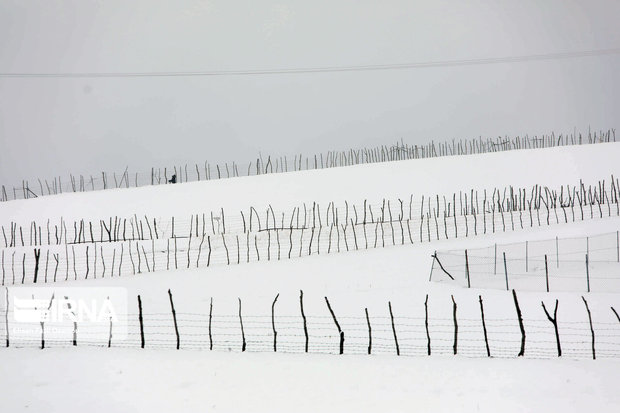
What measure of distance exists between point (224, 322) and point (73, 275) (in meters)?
9.70

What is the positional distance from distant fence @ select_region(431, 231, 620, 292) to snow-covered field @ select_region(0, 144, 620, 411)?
15.0 inches

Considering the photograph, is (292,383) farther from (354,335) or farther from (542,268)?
(542,268)

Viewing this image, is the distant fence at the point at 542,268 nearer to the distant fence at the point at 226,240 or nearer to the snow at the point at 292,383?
the distant fence at the point at 226,240

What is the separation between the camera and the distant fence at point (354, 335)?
12.0m

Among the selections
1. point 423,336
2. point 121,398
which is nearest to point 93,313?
point 121,398

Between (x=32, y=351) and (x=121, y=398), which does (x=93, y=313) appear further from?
(x=121, y=398)

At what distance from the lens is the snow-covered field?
29.6 ft

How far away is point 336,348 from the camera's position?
1257 cm

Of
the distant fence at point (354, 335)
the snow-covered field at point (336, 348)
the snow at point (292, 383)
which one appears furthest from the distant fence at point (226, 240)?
the snow at point (292, 383)

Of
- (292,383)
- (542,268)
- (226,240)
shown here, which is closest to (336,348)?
(292,383)

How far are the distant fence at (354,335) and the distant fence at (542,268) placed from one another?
202cm

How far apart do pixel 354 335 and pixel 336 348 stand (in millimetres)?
1049

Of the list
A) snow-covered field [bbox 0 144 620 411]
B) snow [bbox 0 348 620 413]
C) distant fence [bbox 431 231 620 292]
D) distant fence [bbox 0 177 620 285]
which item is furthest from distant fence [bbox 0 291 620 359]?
distant fence [bbox 0 177 620 285]

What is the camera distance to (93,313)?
15391 mm
